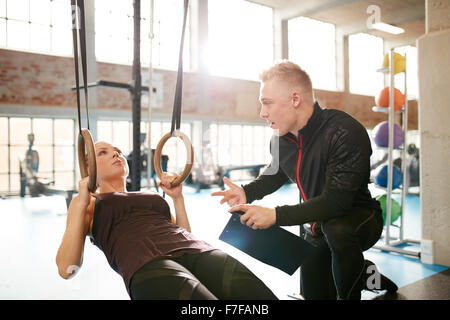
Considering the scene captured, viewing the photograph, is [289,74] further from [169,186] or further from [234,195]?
[169,186]

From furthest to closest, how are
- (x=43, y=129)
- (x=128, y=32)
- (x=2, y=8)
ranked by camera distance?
1. (x=43, y=129)
2. (x=128, y=32)
3. (x=2, y=8)

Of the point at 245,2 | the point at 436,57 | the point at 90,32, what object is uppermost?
the point at 245,2

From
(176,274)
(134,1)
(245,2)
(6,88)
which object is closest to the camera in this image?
(176,274)

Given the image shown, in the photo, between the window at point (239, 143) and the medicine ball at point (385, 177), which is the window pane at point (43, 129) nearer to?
A: the window at point (239, 143)

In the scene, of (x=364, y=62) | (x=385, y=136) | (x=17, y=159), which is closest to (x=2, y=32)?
(x=17, y=159)

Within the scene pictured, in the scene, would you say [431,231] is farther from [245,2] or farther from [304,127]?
[245,2]

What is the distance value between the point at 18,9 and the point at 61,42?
3.39ft

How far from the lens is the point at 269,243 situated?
5.26ft

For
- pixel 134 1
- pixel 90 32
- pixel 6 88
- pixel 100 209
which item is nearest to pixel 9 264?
pixel 100 209

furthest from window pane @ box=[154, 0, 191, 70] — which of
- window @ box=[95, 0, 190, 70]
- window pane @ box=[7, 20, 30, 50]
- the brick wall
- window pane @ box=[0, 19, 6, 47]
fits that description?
window pane @ box=[0, 19, 6, 47]

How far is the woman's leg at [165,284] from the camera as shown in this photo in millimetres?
1177

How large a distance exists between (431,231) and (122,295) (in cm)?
247

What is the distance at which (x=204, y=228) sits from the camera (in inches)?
182

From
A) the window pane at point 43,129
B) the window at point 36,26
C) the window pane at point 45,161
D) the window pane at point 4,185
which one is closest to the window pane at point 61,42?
the window at point 36,26
